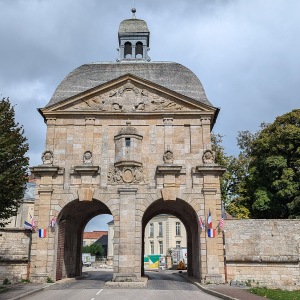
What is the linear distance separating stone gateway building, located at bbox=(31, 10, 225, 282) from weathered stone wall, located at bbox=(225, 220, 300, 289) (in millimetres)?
828

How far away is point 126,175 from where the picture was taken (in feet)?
68.9

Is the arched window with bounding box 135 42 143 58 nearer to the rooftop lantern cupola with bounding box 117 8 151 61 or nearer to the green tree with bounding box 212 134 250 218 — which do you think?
the rooftop lantern cupola with bounding box 117 8 151 61

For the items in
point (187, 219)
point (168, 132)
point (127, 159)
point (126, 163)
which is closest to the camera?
point (126, 163)

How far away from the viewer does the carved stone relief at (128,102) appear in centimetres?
2231

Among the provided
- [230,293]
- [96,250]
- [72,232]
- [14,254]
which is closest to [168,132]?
[72,232]

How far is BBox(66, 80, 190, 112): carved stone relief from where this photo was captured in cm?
2231

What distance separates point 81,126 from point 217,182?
8272 mm

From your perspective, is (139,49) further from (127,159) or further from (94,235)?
(94,235)

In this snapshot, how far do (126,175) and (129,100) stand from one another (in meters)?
4.57

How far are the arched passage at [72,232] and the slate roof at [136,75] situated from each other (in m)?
6.43

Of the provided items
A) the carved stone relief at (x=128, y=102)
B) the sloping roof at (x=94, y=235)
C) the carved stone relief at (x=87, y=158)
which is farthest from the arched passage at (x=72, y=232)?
the sloping roof at (x=94, y=235)

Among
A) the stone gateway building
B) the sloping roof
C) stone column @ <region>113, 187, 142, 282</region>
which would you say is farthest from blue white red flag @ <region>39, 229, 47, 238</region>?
the sloping roof

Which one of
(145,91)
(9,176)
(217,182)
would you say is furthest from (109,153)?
(9,176)

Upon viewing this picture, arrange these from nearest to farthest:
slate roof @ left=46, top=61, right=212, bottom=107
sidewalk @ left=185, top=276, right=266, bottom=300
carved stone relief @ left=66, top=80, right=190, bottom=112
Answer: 1. sidewalk @ left=185, top=276, right=266, bottom=300
2. carved stone relief @ left=66, top=80, right=190, bottom=112
3. slate roof @ left=46, top=61, right=212, bottom=107
